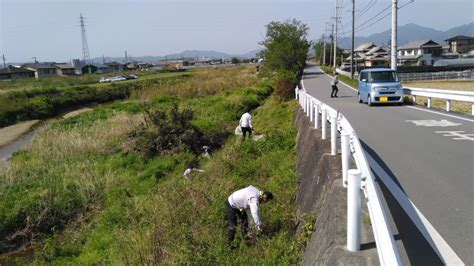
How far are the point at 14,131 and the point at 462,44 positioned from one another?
349ft

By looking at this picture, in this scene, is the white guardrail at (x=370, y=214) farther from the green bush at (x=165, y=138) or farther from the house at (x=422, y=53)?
the house at (x=422, y=53)

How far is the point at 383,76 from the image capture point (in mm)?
19578

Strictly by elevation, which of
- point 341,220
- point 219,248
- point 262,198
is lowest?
point 219,248

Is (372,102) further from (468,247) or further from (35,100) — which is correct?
(35,100)

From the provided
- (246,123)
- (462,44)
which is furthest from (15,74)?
(462,44)

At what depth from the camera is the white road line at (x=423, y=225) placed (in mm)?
4145

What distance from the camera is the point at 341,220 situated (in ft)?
15.4

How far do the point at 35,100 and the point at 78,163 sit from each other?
27.9 m

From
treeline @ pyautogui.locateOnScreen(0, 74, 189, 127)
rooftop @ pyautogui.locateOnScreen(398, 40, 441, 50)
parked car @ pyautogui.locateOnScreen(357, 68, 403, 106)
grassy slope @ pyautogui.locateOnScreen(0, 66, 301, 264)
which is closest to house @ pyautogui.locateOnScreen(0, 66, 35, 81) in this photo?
treeline @ pyautogui.locateOnScreen(0, 74, 189, 127)

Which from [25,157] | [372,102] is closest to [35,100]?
[25,157]

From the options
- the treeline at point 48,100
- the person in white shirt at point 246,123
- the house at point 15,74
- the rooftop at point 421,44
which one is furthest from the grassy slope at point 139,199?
the rooftop at point 421,44

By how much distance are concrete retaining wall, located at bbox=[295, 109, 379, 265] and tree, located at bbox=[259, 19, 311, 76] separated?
42165mm

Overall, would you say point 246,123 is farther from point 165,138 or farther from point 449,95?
point 449,95

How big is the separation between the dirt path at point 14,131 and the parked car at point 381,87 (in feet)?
85.4
